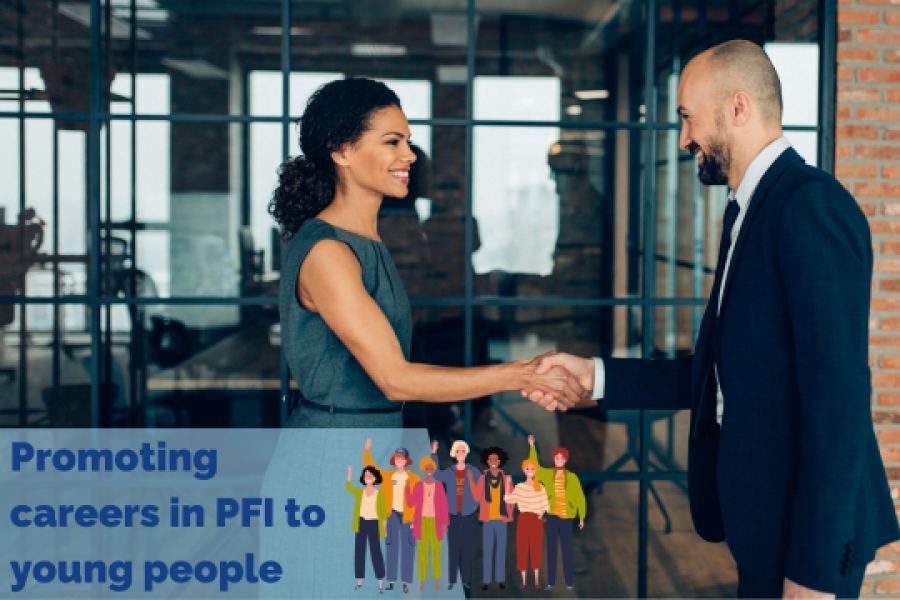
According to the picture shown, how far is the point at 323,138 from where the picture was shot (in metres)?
2.01

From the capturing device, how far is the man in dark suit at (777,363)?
1.49 metres

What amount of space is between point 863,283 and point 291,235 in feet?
4.34

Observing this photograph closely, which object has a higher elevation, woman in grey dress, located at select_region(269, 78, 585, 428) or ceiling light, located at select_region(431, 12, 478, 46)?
ceiling light, located at select_region(431, 12, 478, 46)

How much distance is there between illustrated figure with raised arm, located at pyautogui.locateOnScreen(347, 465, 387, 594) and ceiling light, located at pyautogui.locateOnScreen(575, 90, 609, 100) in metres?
9.10

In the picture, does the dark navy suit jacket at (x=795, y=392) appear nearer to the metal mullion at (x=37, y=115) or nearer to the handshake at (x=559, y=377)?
the handshake at (x=559, y=377)

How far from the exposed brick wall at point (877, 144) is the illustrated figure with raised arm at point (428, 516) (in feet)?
5.21

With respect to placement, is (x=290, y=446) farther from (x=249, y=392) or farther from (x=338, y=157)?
(x=249, y=392)

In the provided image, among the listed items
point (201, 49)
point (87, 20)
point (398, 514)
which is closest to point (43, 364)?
point (87, 20)

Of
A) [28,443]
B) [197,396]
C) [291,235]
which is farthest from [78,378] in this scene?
[291,235]

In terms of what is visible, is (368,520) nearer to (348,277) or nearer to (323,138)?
(348,277)

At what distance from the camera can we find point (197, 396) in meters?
8.00

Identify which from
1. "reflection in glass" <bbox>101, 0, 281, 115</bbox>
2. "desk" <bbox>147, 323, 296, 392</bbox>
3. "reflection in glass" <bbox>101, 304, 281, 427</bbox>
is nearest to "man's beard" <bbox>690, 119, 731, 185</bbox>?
"reflection in glass" <bbox>101, 304, 281, 427</bbox>

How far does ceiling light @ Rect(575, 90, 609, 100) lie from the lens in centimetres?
1048

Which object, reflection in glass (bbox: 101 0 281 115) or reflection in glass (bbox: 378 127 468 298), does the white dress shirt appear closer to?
reflection in glass (bbox: 378 127 468 298)
